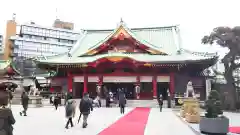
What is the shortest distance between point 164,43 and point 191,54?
204 inches

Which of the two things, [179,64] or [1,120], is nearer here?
[1,120]

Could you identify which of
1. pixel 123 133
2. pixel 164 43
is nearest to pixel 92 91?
pixel 164 43

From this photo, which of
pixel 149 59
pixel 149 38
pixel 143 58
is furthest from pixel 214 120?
pixel 149 38

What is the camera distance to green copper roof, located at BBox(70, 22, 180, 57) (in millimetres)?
32188

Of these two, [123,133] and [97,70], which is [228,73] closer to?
[97,70]

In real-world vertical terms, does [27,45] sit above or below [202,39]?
above

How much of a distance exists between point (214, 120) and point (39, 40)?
8051 centimetres

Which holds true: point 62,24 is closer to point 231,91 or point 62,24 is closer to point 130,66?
point 130,66

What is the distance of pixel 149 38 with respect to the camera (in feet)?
119

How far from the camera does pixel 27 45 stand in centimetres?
8081

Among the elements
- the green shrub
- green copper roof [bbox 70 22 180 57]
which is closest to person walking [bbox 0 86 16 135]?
the green shrub

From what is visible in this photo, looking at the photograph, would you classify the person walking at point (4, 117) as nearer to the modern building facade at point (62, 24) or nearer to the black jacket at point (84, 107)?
the black jacket at point (84, 107)

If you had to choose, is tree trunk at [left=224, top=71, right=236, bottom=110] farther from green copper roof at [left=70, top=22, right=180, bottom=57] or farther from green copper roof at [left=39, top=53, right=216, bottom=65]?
green copper roof at [left=70, top=22, right=180, bottom=57]

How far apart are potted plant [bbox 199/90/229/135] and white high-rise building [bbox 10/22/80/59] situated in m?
70.8
